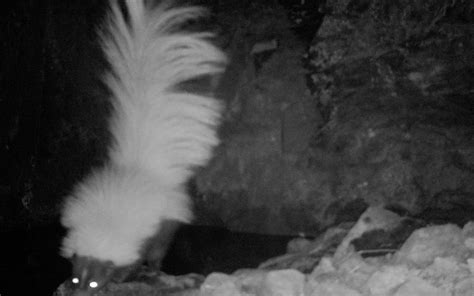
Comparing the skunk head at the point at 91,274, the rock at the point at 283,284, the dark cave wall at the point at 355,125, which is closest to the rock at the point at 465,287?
the rock at the point at 283,284

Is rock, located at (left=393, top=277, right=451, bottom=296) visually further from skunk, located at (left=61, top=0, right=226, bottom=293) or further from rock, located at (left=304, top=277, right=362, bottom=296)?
skunk, located at (left=61, top=0, right=226, bottom=293)

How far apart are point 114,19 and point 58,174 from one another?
2514 millimetres

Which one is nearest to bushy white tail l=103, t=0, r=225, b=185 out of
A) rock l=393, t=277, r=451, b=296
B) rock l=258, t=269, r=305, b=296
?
rock l=258, t=269, r=305, b=296

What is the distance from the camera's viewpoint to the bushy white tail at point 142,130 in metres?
3.92

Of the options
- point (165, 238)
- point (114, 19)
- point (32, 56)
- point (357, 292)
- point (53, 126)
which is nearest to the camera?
point (357, 292)

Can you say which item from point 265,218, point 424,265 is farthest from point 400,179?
point 424,265

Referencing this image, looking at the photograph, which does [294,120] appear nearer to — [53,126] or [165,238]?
[165,238]

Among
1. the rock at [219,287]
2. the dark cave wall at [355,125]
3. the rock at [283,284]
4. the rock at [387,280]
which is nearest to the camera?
the rock at [387,280]

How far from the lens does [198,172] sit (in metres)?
5.65

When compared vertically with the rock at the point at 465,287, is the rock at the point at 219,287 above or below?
above

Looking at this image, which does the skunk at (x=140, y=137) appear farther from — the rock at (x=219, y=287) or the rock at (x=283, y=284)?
the rock at (x=283, y=284)

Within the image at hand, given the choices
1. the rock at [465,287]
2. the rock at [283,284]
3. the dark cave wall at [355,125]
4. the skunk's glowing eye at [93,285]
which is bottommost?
the rock at [465,287]

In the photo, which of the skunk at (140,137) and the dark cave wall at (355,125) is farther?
the dark cave wall at (355,125)

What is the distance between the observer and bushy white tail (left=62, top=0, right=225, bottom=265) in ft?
12.9
